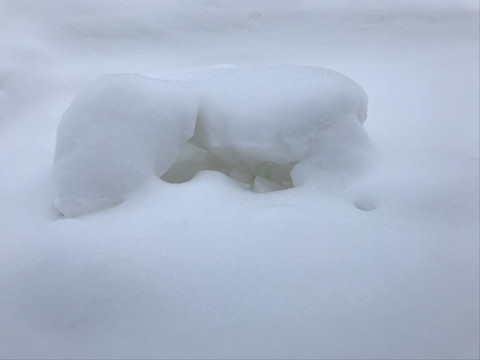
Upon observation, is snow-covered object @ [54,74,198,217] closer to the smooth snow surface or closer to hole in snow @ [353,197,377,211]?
the smooth snow surface

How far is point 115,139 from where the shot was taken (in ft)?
2.81

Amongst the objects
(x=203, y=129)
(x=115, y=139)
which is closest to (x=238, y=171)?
(x=203, y=129)

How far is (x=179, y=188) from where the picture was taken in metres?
0.84

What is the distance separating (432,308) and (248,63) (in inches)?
40.3

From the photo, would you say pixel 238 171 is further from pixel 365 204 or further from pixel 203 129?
pixel 365 204

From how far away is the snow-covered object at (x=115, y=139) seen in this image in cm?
85

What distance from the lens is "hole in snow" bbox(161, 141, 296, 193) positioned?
919mm

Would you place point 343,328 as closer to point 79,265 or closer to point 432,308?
point 432,308

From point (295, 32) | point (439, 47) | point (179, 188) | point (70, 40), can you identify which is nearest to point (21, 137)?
point (70, 40)

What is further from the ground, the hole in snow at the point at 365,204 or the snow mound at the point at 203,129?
the snow mound at the point at 203,129

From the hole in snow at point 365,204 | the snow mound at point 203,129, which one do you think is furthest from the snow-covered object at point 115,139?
the hole in snow at point 365,204

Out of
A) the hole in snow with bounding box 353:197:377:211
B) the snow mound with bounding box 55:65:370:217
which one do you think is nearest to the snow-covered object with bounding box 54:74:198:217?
the snow mound with bounding box 55:65:370:217

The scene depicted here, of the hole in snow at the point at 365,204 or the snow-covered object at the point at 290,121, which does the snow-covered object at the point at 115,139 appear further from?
the hole in snow at the point at 365,204

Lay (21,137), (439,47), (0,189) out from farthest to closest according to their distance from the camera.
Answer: (439,47) → (21,137) → (0,189)
